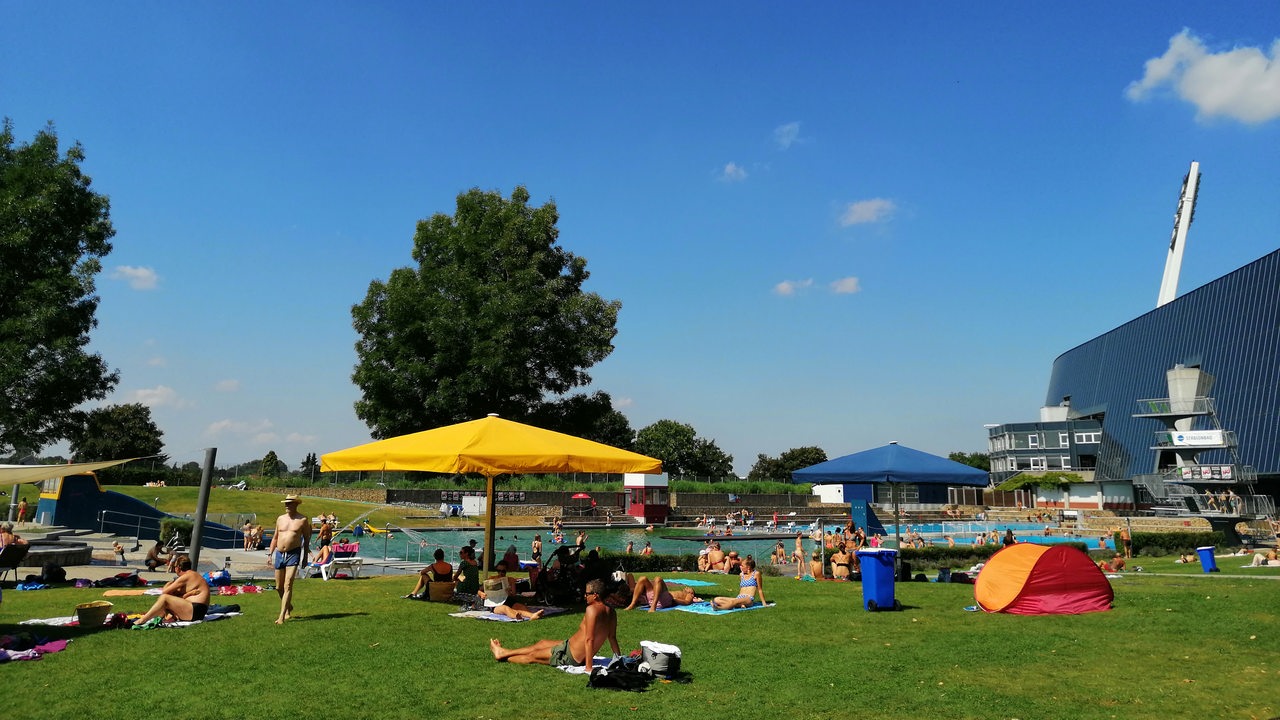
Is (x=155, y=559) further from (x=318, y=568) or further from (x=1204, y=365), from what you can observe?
(x=1204, y=365)

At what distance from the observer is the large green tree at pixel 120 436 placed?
249ft

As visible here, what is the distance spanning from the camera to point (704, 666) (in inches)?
291

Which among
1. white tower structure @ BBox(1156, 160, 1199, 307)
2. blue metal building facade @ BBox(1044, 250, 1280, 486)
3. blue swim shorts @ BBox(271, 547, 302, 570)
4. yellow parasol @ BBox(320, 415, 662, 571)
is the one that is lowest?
blue swim shorts @ BBox(271, 547, 302, 570)

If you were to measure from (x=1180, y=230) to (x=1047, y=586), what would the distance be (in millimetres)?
93593

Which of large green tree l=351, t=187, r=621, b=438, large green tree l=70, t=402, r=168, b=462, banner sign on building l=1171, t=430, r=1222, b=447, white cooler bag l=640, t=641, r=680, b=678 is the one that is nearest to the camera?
white cooler bag l=640, t=641, r=680, b=678

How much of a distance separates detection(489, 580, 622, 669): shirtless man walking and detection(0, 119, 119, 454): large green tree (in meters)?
23.3

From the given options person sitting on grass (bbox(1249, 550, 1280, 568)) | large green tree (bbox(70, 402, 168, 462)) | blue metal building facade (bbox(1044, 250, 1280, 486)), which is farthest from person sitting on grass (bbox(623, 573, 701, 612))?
large green tree (bbox(70, 402, 168, 462))

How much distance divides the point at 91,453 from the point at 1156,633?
93.2 m

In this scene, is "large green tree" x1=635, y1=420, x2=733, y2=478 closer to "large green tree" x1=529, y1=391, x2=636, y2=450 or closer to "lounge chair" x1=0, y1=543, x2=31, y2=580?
"large green tree" x1=529, y1=391, x2=636, y2=450

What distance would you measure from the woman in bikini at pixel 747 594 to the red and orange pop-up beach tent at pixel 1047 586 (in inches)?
133

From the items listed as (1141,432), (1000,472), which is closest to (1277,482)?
(1141,432)

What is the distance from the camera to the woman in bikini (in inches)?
444

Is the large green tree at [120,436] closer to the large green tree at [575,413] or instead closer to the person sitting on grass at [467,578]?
the large green tree at [575,413]

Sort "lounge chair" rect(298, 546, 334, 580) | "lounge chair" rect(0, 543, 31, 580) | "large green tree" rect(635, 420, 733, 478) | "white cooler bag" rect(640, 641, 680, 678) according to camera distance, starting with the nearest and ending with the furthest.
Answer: "white cooler bag" rect(640, 641, 680, 678)
"lounge chair" rect(0, 543, 31, 580)
"lounge chair" rect(298, 546, 334, 580)
"large green tree" rect(635, 420, 733, 478)
